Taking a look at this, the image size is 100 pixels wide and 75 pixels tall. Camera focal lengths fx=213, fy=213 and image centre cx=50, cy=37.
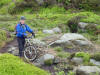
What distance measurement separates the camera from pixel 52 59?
30.0 feet

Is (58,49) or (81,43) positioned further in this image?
(81,43)

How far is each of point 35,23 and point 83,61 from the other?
9.53 metres

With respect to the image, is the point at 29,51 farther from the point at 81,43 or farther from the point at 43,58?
the point at 81,43

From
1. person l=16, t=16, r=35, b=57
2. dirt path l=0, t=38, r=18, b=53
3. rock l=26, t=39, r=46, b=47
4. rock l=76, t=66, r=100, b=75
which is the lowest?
dirt path l=0, t=38, r=18, b=53

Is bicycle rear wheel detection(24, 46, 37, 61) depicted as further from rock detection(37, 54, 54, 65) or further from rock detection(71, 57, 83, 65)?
rock detection(71, 57, 83, 65)

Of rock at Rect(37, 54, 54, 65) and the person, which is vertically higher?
the person

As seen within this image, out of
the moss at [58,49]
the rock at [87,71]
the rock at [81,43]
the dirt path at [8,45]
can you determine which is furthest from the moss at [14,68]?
the rock at [81,43]

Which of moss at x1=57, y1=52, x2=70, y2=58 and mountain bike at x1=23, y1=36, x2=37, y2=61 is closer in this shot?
mountain bike at x1=23, y1=36, x2=37, y2=61

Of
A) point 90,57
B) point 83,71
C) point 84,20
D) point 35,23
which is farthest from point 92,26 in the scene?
point 83,71

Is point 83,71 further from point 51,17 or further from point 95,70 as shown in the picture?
point 51,17

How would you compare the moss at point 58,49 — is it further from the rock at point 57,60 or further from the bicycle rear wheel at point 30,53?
the bicycle rear wheel at point 30,53

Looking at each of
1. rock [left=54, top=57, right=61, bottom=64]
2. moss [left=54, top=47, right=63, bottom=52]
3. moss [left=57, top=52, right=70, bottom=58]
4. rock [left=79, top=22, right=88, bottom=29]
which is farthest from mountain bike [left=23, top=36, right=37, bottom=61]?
rock [left=79, top=22, right=88, bottom=29]

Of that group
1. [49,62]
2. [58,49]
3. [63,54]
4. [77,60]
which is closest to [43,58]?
[49,62]

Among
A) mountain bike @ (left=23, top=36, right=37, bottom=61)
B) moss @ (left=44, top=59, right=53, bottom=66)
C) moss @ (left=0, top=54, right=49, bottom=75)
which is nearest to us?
moss @ (left=0, top=54, right=49, bottom=75)
